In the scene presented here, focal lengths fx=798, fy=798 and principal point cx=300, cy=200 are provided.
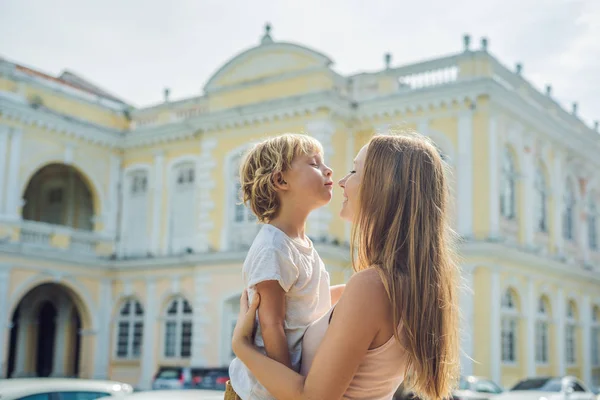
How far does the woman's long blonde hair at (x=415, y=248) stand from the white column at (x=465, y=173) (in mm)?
17446

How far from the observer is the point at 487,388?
17.1 meters

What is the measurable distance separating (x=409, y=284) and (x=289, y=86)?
64.0ft

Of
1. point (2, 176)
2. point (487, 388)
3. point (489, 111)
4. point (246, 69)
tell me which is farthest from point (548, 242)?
point (2, 176)

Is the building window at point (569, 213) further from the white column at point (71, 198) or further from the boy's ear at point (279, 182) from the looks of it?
the boy's ear at point (279, 182)

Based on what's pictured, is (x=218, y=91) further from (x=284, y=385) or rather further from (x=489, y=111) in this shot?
(x=284, y=385)

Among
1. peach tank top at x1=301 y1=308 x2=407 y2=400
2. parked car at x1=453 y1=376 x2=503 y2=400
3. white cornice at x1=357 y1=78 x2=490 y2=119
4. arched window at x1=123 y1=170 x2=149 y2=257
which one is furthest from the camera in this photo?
arched window at x1=123 y1=170 x2=149 y2=257

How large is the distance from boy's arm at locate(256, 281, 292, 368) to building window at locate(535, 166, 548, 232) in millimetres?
21600

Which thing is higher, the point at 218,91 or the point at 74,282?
the point at 218,91

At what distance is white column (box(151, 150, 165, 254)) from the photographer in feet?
80.3

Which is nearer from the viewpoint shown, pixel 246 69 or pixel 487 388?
pixel 487 388

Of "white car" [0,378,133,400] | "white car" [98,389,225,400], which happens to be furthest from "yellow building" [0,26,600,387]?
"white car" [98,389,225,400]

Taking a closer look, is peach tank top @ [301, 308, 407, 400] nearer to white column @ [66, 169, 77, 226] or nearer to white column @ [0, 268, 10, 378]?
white column @ [0, 268, 10, 378]

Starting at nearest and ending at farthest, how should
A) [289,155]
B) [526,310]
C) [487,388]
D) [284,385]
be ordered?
1. [284,385]
2. [289,155]
3. [487,388]
4. [526,310]

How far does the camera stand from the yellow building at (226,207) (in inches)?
780
